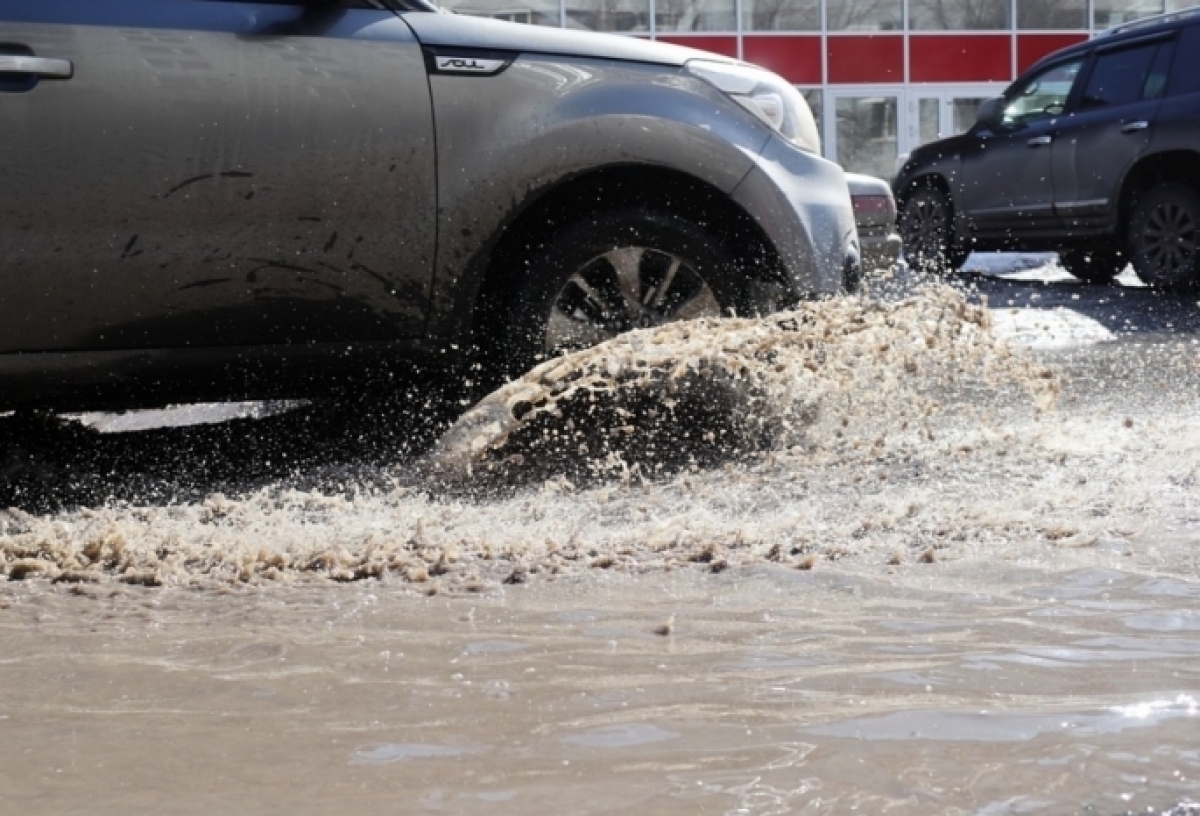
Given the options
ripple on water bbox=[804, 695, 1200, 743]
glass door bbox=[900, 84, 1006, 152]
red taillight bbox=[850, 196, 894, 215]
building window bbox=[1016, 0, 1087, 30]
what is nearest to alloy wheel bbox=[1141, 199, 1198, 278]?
red taillight bbox=[850, 196, 894, 215]

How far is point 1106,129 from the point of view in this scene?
1189 cm

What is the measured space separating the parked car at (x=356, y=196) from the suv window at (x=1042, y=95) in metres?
7.84

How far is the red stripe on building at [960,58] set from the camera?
26906 mm

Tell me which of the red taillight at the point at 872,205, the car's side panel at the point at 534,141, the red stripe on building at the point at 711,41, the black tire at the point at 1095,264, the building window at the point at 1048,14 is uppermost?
the building window at the point at 1048,14

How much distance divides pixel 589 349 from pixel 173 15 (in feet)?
4.82

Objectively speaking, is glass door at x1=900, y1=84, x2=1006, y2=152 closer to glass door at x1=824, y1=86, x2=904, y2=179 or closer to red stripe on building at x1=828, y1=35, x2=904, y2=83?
glass door at x1=824, y1=86, x2=904, y2=179

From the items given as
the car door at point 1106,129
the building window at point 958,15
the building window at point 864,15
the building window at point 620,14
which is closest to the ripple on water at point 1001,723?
the car door at point 1106,129

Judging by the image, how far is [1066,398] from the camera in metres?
6.62

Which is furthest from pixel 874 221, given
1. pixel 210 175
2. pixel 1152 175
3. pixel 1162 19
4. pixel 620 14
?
pixel 620 14

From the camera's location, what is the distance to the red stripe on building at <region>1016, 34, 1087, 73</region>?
27625 millimetres

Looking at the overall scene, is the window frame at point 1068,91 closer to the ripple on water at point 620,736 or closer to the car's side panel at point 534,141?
the car's side panel at point 534,141

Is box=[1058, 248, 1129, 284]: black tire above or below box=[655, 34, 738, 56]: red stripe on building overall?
below

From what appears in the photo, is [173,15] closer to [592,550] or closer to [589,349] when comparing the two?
[589,349]

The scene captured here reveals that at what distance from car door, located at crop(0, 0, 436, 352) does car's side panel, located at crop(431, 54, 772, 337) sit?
0.07m
